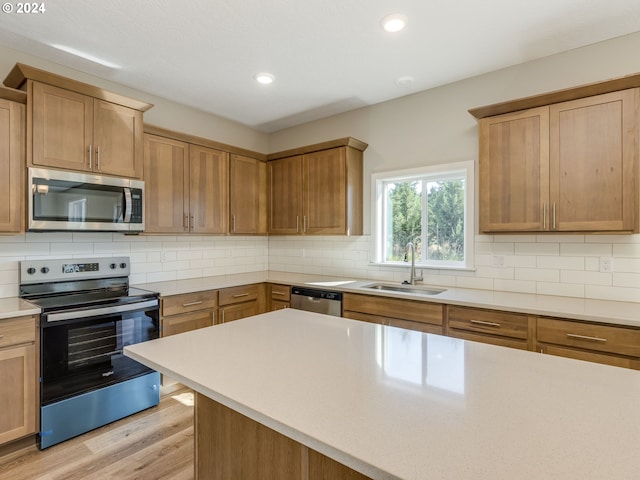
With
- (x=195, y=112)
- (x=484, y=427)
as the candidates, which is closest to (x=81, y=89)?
(x=195, y=112)

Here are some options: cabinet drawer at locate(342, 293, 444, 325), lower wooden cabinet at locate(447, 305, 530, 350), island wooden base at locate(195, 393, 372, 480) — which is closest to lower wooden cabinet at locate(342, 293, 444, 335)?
cabinet drawer at locate(342, 293, 444, 325)

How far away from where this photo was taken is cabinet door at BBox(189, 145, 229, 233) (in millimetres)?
3410

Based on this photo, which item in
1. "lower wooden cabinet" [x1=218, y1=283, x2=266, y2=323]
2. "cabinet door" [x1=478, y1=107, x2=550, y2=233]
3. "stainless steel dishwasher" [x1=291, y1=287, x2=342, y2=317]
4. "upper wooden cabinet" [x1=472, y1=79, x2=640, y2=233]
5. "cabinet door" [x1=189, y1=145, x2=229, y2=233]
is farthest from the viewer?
"cabinet door" [x1=189, y1=145, x2=229, y2=233]

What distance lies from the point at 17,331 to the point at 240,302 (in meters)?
1.71

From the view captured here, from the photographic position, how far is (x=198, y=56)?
104 inches

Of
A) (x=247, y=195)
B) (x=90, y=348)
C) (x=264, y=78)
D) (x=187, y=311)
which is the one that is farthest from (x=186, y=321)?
(x=264, y=78)

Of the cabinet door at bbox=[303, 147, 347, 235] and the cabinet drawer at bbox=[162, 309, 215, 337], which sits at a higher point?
the cabinet door at bbox=[303, 147, 347, 235]

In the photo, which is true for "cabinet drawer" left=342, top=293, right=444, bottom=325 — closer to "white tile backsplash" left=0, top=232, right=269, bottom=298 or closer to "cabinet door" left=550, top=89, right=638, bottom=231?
"cabinet door" left=550, top=89, right=638, bottom=231

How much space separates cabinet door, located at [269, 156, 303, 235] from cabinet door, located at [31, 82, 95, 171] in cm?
186

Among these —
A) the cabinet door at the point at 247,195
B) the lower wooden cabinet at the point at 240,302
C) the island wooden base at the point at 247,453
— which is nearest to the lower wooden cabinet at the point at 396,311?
the lower wooden cabinet at the point at 240,302

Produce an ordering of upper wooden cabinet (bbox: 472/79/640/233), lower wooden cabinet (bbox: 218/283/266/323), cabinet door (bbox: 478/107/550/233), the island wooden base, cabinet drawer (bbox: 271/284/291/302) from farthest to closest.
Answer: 1. cabinet drawer (bbox: 271/284/291/302)
2. lower wooden cabinet (bbox: 218/283/266/323)
3. cabinet door (bbox: 478/107/550/233)
4. upper wooden cabinet (bbox: 472/79/640/233)
5. the island wooden base

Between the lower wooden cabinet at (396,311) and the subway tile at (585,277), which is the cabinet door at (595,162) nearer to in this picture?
the subway tile at (585,277)

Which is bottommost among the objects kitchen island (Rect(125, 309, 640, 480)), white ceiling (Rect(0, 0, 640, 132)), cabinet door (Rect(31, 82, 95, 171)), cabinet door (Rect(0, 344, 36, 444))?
cabinet door (Rect(0, 344, 36, 444))

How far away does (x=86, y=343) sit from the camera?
2422 mm
